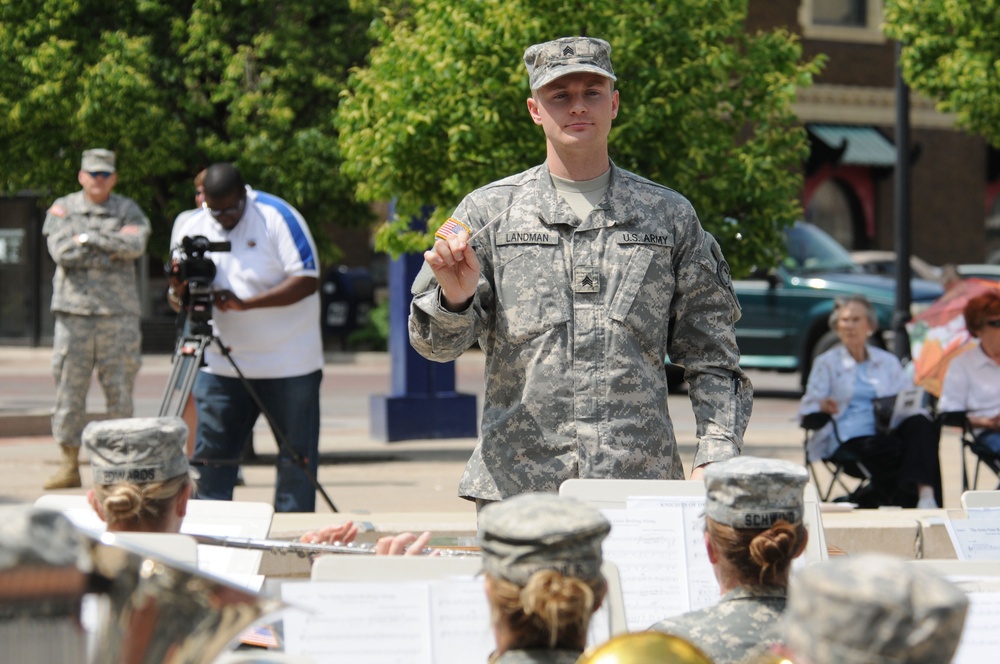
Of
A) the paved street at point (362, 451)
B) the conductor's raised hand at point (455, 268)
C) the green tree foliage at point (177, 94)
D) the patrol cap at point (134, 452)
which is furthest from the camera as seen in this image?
the green tree foliage at point (177, 94)

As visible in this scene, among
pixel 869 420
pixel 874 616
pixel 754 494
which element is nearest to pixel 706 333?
pixel 754 494

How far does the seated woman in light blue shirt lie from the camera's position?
27.5ft

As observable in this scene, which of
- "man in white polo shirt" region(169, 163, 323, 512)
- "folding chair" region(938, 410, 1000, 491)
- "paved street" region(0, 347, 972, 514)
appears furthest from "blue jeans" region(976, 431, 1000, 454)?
"man in white polo shirt" region(169, 163, 323, 512)

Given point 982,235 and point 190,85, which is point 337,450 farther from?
point 982,235

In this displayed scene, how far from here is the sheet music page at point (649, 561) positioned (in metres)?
3.45

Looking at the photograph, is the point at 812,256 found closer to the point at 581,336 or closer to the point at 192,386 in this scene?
the point at 192,386

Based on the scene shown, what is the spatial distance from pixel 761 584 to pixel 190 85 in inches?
573

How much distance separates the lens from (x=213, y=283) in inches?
274

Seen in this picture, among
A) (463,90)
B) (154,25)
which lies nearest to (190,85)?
(154,25)

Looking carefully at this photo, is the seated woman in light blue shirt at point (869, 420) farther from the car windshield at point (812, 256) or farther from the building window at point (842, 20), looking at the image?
the building window at point (842, 20)

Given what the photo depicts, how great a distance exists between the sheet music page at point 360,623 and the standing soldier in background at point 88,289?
6.84 meters

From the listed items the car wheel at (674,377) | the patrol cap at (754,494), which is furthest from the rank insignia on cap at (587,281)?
the car wheel at (674,377)

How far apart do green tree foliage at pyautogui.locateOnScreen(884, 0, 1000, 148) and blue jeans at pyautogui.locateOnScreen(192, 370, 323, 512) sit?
907 centimetres

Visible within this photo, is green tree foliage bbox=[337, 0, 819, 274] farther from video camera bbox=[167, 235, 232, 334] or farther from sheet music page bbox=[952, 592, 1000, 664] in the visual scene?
sheet music page bbox=[952, 592, 1000, 664]
